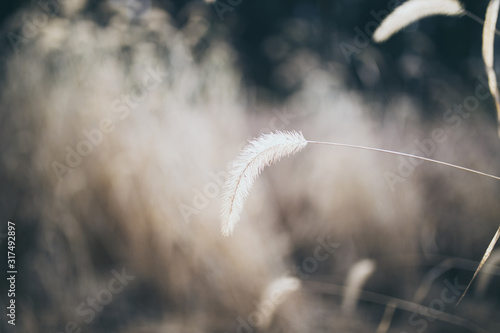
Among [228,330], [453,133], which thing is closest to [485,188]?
[453,133]

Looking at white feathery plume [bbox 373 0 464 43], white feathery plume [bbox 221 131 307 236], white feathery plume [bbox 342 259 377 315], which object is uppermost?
white feathery plume [bbox 373 0 464 43]

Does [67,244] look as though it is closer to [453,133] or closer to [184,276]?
[184,276]

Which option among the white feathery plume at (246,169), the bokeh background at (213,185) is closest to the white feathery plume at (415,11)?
the white feathery plume at (246,169)

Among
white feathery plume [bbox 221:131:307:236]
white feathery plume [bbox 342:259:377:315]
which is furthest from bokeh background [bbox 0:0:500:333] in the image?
white feathery plume [bbox 221:131:307:236]

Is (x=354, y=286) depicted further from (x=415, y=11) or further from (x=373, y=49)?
(x=373, y=49)

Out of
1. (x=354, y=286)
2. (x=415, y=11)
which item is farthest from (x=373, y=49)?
(x=354, y=286)

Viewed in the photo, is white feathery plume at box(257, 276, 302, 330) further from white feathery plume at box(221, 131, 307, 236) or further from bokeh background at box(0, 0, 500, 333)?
white feathery plume at box(221, 131, 307, 236)
